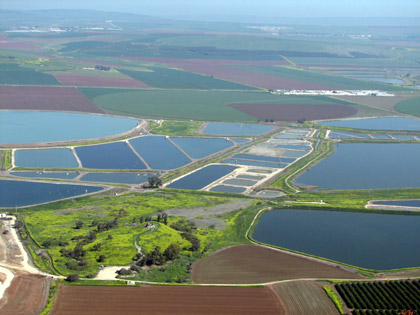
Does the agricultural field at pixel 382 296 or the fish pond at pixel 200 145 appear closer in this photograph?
the agricultural field at pixel 382 296

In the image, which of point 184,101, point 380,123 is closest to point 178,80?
point 184,101

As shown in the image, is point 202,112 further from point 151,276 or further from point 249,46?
point 249,46

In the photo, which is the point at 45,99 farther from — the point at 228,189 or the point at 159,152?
the point at 228,189

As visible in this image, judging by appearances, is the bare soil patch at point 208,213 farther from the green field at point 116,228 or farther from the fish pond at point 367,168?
the fish pond at point 367,168

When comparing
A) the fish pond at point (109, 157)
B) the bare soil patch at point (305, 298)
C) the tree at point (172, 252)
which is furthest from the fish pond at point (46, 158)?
the bare soil patch at point (305, 298)

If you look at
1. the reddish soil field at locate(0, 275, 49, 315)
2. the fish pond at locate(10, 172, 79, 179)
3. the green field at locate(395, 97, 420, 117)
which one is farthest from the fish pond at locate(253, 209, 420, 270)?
the green field at locate(395, 97, 420, 117)
